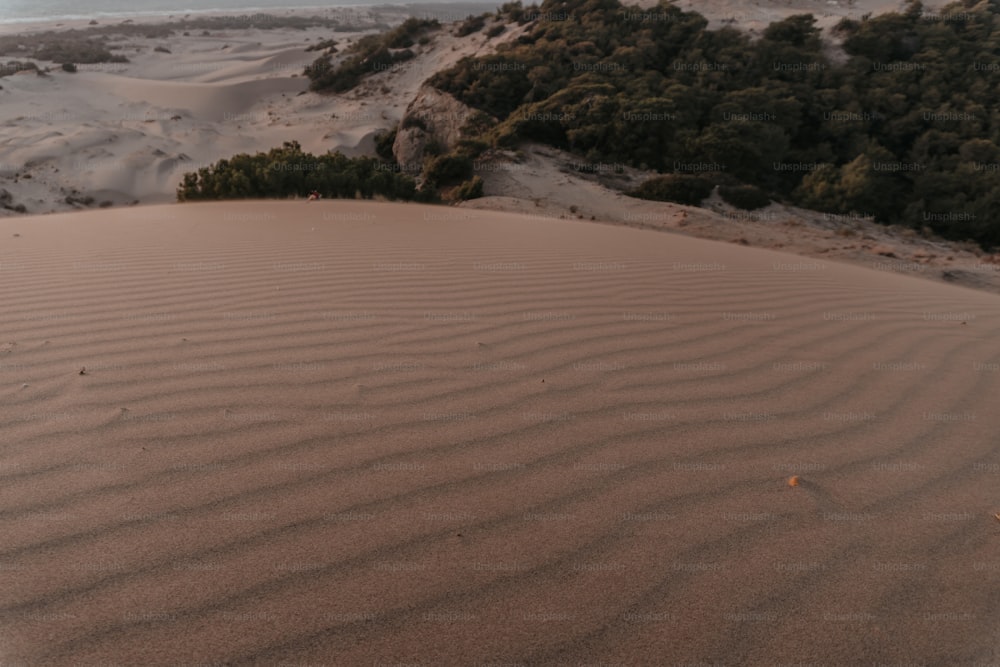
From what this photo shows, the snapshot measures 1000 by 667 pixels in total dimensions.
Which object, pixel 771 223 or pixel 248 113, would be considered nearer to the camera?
pixel 771 223

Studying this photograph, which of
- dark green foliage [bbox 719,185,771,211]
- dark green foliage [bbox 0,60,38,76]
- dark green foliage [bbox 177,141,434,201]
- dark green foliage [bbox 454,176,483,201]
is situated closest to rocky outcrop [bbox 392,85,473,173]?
dark green foliage [bbox 454,176,483,201]

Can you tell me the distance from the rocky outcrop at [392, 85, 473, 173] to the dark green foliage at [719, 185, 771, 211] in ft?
23.5

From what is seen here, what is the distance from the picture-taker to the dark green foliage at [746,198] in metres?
11.5

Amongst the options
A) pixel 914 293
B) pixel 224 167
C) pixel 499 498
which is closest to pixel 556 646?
pixel 499 498

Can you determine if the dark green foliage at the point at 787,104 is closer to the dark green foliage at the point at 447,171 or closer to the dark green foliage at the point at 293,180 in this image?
the dark green foliage at the point at 447,171

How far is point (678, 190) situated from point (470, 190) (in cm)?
427

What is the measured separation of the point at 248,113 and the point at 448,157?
1498 cm

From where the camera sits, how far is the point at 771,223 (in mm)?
10453

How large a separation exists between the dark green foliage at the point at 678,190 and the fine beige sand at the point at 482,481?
820 centimetres

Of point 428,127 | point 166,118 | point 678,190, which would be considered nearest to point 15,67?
point 166,118

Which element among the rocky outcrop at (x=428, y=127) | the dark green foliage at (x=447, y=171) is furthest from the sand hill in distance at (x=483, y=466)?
the rocky outcrop at (x=428, y=127)

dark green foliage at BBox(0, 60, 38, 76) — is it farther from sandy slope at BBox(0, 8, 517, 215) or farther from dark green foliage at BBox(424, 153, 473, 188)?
dark green foliage at BBox(424, 153, 473, 188)

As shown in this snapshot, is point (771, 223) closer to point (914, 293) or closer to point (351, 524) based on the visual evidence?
point (914, 293)

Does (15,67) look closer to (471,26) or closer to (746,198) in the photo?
(471,26)
